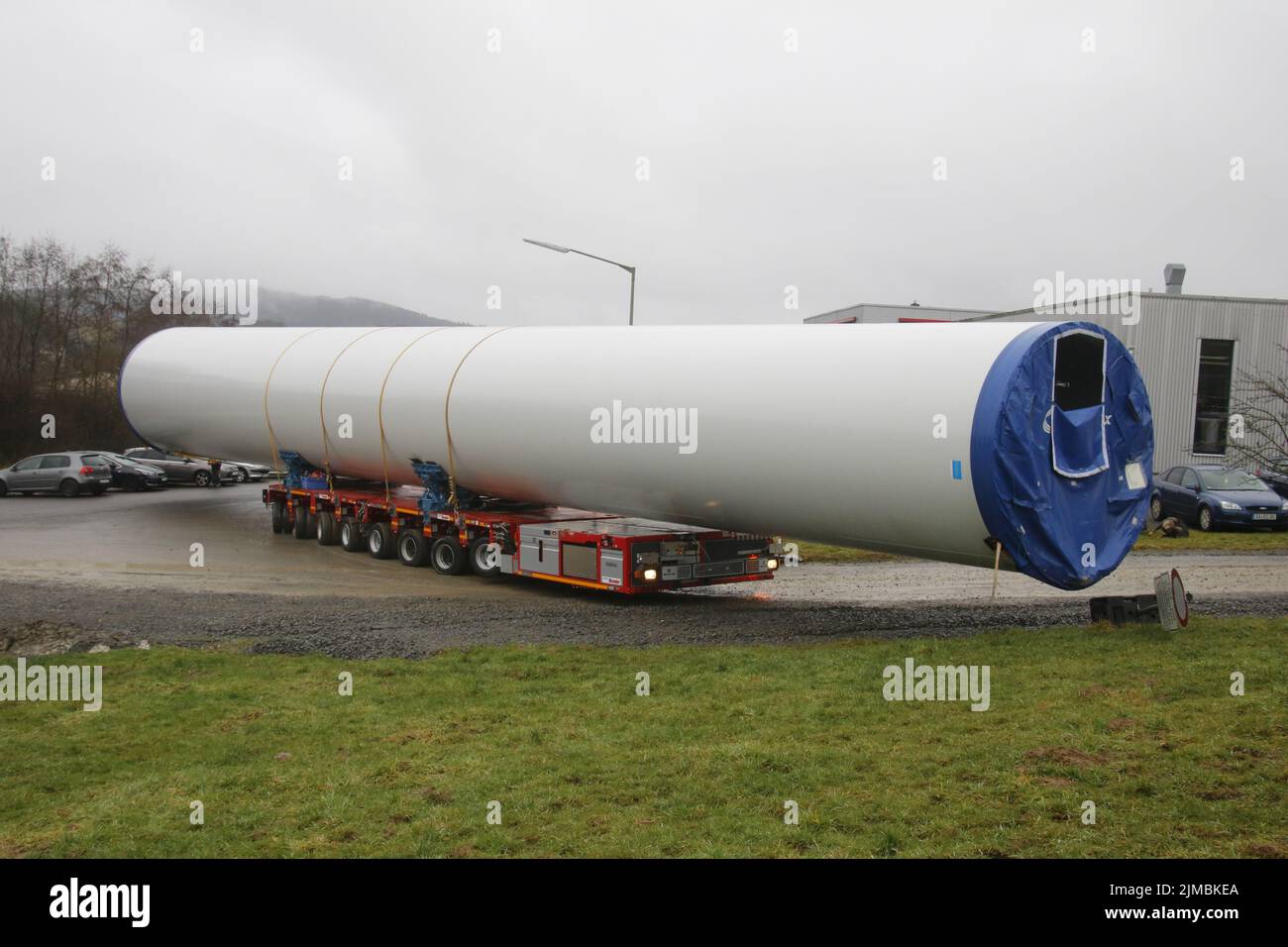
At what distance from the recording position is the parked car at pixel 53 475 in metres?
32.8

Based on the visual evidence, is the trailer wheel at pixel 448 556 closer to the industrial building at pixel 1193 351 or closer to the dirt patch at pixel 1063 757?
the dirt patch at pixel 1063 757

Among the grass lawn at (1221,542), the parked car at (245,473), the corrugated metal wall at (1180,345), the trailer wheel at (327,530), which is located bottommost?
the parked car at (245,473)

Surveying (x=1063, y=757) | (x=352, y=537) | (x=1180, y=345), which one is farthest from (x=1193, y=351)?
(x=1063, y=757)

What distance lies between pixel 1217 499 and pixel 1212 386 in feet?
35.9

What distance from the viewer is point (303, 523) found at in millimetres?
22078

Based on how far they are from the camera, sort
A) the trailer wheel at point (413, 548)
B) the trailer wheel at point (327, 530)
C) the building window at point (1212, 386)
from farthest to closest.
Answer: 1. the building window at point (1212, 386)
2. the trailer wheel at point (327, 530)
3. the trailer wheel at point (413, 548)

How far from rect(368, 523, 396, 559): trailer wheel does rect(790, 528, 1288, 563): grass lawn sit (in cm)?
739

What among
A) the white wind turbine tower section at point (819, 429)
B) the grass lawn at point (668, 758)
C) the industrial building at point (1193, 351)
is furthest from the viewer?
the industrial building at point (1193, 351)

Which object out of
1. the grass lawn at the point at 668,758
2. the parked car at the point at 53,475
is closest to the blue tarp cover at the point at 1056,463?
the grass lawn at the point at 668,758

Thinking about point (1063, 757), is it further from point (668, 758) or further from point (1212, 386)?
point (1212, 386)

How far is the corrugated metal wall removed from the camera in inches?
1264

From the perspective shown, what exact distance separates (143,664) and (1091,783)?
8519 mm

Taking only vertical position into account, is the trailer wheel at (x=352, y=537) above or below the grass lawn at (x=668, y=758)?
below

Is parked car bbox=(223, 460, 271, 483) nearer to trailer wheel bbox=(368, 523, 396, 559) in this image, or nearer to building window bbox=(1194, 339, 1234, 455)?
trailer wheel bbox=(368, 523, 396, 559)
